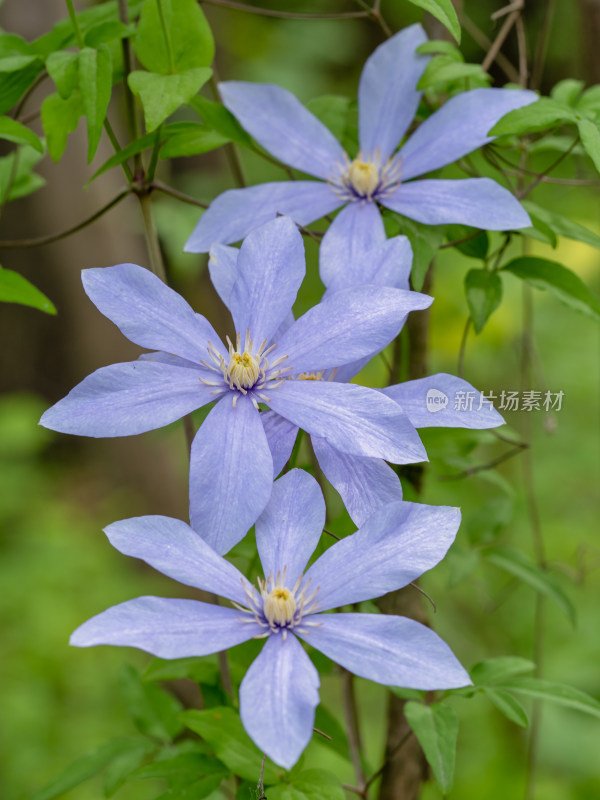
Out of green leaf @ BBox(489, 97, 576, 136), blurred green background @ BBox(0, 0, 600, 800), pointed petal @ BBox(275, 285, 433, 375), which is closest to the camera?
pointed petal @ BBox(275, 285, 433, 375)

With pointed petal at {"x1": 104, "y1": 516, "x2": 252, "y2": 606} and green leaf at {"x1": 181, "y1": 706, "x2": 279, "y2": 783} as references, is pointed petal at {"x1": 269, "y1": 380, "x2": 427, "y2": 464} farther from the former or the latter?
green leaf at {"x1": 181, "y1": 706, "x2": 279, "y2": 783}

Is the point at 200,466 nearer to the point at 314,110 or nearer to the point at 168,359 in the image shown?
the point at 168,359

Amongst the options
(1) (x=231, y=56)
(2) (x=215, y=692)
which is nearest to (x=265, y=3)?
(1) (x=231, y=56)

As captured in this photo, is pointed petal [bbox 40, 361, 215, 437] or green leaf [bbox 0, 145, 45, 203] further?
green leaf [bbox 0, 145, 45, 203]

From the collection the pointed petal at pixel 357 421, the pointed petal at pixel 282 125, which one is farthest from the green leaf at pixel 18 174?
the pointed petal at pixel 357 421

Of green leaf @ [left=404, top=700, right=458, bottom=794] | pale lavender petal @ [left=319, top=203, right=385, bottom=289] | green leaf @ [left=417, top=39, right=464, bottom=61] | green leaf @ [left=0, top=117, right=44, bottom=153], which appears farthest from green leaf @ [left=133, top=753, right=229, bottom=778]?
green leaf @ [left=417, top=39, right=464, bottom=61]

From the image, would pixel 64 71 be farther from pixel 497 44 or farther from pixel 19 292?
pixel 497 44
